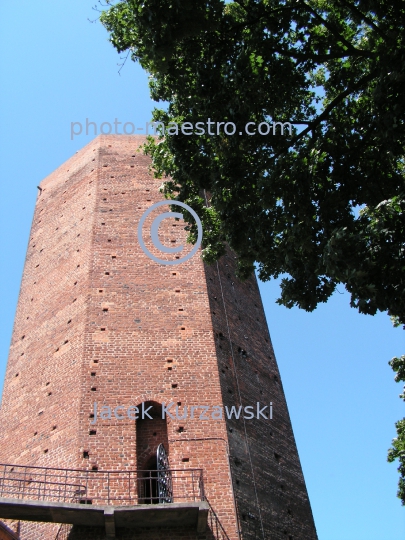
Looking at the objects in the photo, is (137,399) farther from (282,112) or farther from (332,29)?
(332,29)

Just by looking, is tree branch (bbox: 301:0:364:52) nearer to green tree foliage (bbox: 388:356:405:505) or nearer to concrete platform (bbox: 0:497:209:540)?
→ green tree foliage (bbox: 388:356:405:505)

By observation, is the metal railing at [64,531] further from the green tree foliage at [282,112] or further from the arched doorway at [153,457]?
the green tree foliage at [282,112]

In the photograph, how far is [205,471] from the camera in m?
9.88

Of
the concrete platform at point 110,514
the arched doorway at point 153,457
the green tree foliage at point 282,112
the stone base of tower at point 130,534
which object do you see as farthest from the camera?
the arched doorway at point 153,457

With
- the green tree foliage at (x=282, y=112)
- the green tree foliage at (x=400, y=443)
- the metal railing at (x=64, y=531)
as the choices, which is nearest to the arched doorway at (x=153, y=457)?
the metal railing at (x=64, y=531)

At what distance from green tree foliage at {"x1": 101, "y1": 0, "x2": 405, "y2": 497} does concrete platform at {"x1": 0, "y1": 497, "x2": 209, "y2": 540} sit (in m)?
3.50

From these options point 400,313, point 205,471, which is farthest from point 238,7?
point 205,471

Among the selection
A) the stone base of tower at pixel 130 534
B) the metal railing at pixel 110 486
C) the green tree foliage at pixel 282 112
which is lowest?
the stone base of tower at pixel 130 534

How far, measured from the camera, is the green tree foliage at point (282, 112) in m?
7.77

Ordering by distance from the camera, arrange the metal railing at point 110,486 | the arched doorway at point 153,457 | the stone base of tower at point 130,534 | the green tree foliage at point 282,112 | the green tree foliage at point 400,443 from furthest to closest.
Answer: the green tree foliage at point 400,443, the arched doorway at point 153,457, the metal railing at point 110,486, the stone base of tower at point 130,534, the green tree foliage at point 282,112

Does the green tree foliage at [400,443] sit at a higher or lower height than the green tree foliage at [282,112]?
lower

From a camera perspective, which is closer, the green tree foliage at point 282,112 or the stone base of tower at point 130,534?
the green tree foliage at point 282,112

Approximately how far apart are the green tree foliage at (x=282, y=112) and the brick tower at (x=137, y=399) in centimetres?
294

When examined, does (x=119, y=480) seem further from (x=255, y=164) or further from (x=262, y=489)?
(x=255, y=164)
